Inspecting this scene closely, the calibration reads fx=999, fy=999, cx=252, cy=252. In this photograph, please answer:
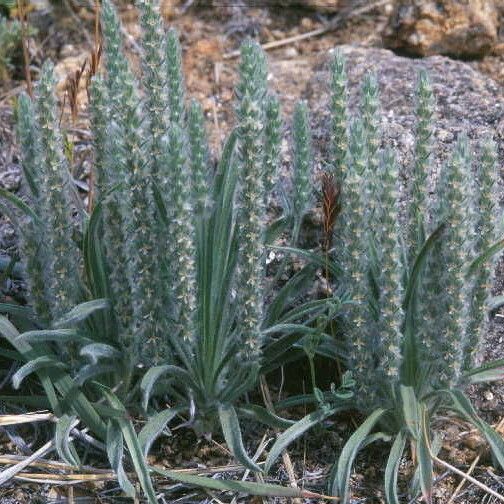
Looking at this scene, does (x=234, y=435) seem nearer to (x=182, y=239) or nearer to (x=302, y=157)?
(x=182, y=239)

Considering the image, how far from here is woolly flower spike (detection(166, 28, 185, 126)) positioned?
286 centimetres

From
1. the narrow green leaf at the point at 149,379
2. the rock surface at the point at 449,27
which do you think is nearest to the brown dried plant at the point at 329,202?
the narrow green leaf at the point at 149,379

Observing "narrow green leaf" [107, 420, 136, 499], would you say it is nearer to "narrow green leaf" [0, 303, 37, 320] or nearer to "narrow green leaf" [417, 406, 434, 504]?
"narrow green leaf" [0, 303, 37, 320]

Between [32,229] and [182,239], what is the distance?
1.72 feet

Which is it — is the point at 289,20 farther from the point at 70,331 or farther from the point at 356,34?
the point at 70,331

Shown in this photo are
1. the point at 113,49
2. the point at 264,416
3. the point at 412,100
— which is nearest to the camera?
the point at 113,49

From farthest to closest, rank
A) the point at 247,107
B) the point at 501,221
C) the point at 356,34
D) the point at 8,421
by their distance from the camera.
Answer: the point at 356,34, the point at 8,421, the point at 501,221, the point at 247,107

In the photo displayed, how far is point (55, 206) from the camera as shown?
2.78 m

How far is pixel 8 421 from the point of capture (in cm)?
297

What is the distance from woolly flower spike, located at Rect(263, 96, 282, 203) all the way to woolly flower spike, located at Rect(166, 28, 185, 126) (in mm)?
259

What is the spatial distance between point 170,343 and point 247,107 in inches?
32.4

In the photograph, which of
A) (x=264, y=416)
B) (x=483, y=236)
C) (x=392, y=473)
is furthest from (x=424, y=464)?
(x=483, y=236)

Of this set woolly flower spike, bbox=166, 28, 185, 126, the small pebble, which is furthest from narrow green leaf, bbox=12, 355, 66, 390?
the small pebble

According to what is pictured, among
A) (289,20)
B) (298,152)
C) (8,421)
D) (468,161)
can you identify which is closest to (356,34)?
(289,20)
